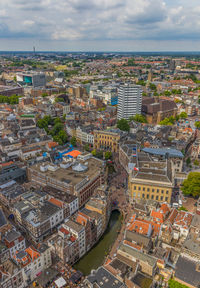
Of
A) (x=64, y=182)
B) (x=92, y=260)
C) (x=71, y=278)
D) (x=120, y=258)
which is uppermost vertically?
(x=64, y=182)

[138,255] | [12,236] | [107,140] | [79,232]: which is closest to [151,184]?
[138,255]

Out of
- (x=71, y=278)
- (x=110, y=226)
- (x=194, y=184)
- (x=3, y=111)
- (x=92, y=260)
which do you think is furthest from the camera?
(x=3, y=111)

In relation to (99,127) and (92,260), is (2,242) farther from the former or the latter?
(99,127)

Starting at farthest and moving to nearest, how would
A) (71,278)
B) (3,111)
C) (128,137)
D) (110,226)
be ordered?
(3,111) → (128,137) → (110,226) → (71,278)

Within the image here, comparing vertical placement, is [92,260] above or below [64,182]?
below

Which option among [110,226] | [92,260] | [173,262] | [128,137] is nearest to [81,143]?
[128,137]

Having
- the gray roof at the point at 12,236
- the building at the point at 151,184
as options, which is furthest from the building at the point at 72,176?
the gray roof at the point at 12,236

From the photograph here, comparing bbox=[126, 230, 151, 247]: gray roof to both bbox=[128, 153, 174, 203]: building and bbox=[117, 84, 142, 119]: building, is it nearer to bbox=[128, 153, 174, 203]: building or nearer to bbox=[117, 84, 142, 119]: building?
bbox=[128, 153, 174, 203]: building
